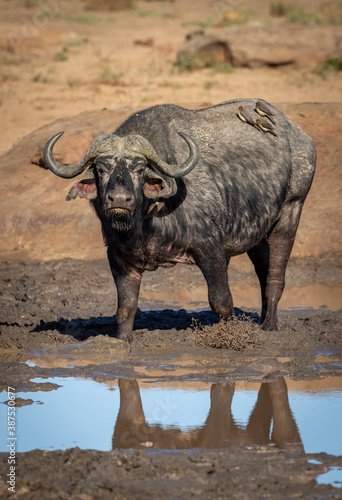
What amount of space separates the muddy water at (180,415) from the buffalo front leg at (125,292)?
45.3 inches

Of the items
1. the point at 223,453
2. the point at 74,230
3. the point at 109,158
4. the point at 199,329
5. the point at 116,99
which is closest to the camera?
the point at 223,453

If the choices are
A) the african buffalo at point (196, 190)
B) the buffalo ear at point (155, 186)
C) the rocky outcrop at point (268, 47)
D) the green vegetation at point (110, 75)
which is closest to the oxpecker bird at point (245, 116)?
the african buffalo at point (196, 190)

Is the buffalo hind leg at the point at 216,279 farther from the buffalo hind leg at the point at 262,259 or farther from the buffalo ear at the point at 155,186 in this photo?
the buffalo hind leg at the point at 262,259

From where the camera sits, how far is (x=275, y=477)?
4.16 meters

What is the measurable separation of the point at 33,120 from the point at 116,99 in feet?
7.05

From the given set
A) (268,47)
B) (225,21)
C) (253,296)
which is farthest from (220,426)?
(225,21)

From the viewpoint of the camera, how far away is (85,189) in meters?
6.58

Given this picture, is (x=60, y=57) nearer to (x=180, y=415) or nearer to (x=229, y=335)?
(x=229, y=335)

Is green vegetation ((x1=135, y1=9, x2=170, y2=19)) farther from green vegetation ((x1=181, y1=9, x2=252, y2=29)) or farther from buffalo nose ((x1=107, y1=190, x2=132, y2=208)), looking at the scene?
buffalo nose ((x1=107, y1=190, x2=132, y2=208))

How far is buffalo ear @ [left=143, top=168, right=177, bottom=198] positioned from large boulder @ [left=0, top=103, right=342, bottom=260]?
4410 millimetres

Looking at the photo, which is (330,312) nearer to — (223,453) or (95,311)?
(95,311)

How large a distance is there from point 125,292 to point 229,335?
1019 mm

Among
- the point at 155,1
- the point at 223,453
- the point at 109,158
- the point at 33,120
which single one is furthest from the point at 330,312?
the point at 155,1

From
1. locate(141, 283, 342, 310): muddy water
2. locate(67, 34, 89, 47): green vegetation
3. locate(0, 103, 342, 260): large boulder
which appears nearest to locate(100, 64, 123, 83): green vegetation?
locate(67, 34, 89, 47): green vegetation
